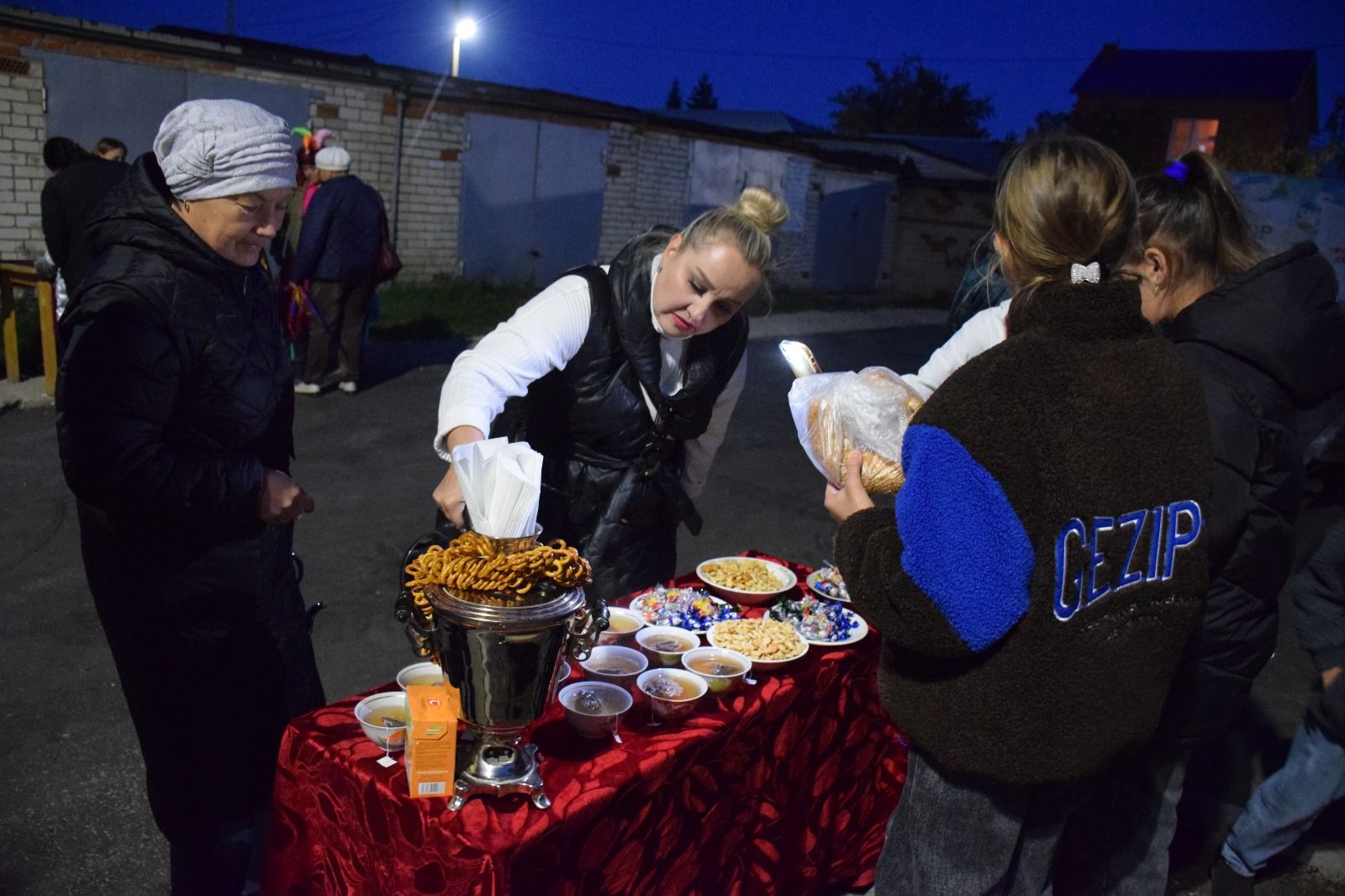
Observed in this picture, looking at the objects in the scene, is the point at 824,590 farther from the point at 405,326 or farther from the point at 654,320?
the point at 405,326

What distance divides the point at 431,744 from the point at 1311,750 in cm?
256

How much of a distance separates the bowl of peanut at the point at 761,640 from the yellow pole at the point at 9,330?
282 inches

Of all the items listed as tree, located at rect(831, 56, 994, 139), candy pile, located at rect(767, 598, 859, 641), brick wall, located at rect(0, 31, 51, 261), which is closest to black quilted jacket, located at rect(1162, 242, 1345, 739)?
candy pile, located at rect(767, 598, 859, 641)

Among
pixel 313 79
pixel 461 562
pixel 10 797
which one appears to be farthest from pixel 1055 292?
pixel 313 79

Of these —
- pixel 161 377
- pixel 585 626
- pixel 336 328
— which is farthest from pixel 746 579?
pixel 336 328

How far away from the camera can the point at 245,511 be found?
2213mm

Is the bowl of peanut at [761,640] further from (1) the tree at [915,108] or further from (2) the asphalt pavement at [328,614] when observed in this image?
(1) the tree at [915,108]

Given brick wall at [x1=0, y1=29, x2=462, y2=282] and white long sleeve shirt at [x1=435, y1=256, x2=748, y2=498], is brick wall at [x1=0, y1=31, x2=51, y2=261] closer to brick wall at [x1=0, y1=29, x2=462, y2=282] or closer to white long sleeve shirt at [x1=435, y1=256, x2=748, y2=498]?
brick wall at [x1=0, y1=29, x2=462, y2=282]

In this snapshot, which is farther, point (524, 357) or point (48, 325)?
point (48, 325)

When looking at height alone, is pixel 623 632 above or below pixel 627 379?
below

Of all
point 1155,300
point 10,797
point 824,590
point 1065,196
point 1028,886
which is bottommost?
point 10,797

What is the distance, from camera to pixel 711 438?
3092 mm

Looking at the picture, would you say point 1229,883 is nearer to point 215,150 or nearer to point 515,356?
point 515,356

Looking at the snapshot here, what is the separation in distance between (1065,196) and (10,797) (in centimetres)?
350
